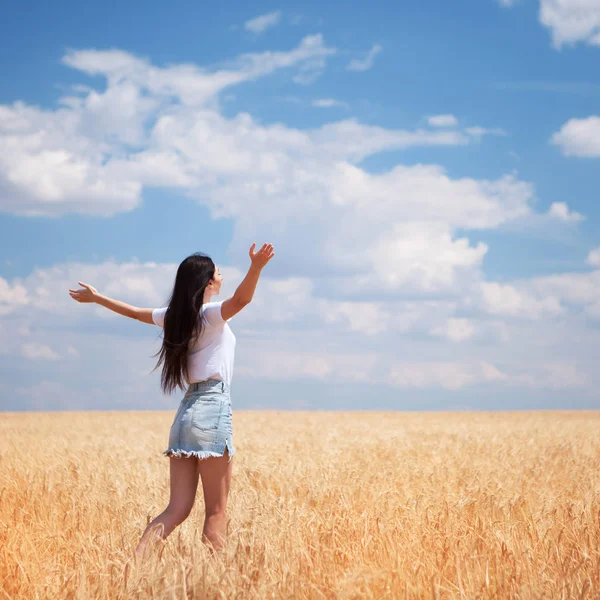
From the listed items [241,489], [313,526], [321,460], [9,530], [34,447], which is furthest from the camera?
[34,447]

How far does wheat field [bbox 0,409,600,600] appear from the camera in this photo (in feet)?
14.6

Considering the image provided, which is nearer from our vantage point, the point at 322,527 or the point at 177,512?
the point at 177,512

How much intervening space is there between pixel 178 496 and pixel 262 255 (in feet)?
6.10

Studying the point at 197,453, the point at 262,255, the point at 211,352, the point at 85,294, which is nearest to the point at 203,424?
the point at 197,453

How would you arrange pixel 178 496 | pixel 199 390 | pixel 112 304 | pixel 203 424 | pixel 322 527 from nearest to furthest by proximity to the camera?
pixel 203 424 → pixel 199 390 → pixel 178 496 → pixel 112 304 → pixel 322 527

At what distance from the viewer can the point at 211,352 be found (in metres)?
4.94

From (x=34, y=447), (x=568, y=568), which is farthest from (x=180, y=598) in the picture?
(x=34, y=447)

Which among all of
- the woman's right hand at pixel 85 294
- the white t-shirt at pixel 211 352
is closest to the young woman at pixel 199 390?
the white t-shirt at pixel 211 352

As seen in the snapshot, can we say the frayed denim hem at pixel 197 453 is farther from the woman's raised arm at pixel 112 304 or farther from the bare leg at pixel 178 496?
the woman's raised arm at pixel 112 304

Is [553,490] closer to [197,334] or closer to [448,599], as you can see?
[448,599]

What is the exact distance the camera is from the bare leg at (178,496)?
4941 millimetres

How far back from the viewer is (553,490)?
8.75 m

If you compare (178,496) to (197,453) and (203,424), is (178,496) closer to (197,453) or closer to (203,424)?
(197,453)

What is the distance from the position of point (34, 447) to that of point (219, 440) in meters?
9.85
